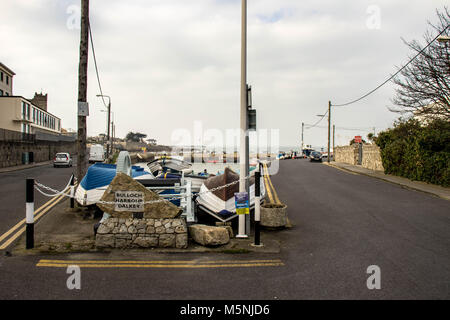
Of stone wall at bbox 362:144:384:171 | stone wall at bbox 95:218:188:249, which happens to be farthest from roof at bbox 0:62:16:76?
stone wall at bbox 95:218:188:249

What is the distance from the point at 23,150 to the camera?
43750mm

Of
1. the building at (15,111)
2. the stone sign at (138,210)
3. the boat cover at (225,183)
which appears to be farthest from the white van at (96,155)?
the stone sign at (138,210)

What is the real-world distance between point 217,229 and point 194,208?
2119 mm

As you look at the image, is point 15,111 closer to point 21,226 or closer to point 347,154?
point 347,154

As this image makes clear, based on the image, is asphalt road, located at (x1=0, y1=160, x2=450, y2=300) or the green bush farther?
the green bush

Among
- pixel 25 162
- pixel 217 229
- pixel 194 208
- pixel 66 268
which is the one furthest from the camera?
pixel 25 162

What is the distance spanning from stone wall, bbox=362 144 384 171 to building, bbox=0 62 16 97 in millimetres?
63071

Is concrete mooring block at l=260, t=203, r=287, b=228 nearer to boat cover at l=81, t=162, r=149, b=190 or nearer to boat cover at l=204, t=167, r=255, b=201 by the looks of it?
boat cover at l=204, t=167, r=255, b=201

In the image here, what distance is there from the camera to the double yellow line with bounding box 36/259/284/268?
6098 mm

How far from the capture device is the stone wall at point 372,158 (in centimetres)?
3110

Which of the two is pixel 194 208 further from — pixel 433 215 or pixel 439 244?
pixel 433 215

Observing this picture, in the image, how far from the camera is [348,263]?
Answer: 636 centimetres

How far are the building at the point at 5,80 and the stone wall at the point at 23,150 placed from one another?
14.5 m
